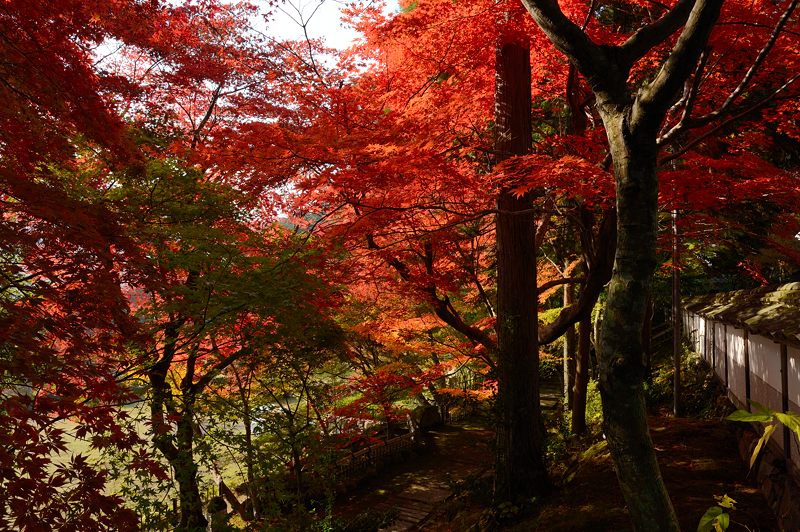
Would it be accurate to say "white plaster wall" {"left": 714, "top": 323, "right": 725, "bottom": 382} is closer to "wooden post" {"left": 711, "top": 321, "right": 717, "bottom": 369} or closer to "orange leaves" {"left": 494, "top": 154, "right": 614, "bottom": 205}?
"wooden post" {"left": 711, "top": 321, "right": 717, "bottom": 369}

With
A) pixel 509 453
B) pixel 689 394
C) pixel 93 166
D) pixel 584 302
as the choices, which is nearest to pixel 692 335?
pixel 689 394

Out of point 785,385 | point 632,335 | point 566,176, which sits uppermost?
point 566,176

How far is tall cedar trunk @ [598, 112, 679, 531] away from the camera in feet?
10.1

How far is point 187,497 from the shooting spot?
5.73m

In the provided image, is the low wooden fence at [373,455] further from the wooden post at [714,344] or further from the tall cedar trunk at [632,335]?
the tall cedar trunk at [632,335]

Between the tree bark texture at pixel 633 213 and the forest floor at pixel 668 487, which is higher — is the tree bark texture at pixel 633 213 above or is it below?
above

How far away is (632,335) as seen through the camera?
3.13 m

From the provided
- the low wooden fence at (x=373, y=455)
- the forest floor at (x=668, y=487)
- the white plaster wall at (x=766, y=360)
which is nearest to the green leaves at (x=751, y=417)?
the forest floor at (x=668, y=487)

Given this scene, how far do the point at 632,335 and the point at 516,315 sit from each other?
3.92m

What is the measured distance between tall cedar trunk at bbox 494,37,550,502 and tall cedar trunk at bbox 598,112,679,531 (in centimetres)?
342

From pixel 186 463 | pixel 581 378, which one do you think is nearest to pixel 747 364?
pixel 581 378

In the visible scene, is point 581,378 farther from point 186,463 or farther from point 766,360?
point 186,463

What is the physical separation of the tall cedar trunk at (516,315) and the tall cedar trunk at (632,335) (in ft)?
11.2

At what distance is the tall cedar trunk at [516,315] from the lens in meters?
6.70
